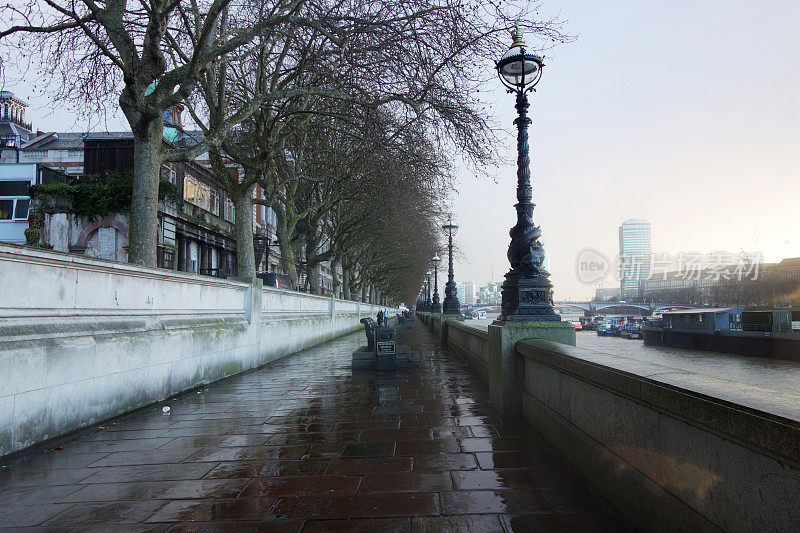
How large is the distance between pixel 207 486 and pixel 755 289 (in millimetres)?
93920

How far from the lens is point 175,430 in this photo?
18.7 ft

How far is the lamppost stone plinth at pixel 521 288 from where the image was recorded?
6199 millimetres

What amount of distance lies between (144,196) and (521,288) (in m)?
7.51

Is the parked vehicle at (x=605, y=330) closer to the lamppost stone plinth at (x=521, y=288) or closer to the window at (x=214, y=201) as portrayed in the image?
the window at (x=214, y=201)

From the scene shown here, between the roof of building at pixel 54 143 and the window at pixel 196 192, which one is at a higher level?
the roof of building at pixel 54 143

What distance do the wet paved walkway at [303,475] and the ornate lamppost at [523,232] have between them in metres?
1.46

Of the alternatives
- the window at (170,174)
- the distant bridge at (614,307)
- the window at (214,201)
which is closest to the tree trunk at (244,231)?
the window at (170,174)

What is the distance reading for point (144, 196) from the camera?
1001 centimetres

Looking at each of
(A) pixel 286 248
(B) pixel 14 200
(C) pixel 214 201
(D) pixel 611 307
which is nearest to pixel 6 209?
(B) pixel 14 200

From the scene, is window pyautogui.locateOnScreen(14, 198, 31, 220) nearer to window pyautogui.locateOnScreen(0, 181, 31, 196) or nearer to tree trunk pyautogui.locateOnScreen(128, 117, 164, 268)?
window pyautogui.locateOnScreen(0, 181, 31, 196)

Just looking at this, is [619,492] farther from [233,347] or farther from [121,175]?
[121,175]

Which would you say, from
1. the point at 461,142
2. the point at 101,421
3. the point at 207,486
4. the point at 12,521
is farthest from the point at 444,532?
the point at 461,142

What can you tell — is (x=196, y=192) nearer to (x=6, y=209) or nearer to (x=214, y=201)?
(x=214, y=201)

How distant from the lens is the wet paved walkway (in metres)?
3.22
